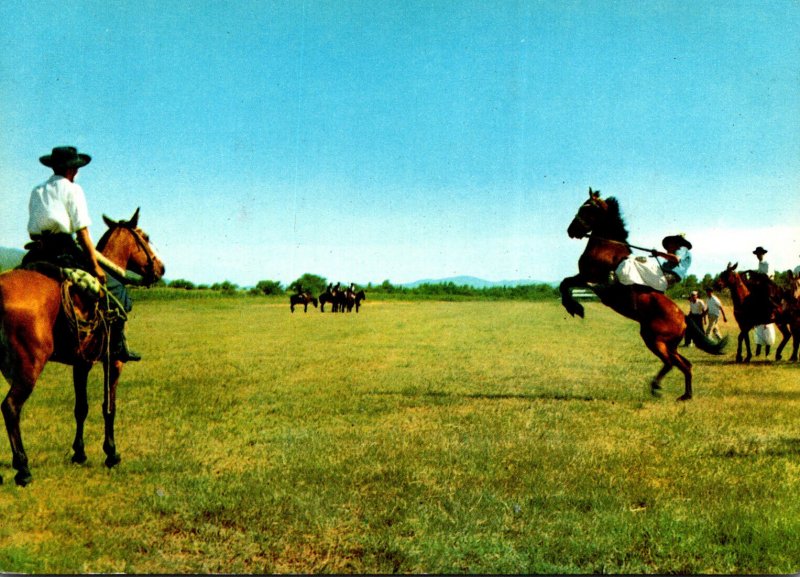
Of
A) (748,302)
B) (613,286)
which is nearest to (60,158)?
(613,286)

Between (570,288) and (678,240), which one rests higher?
(678,240)

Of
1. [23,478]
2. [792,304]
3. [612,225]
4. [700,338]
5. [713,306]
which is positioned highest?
[612,225]

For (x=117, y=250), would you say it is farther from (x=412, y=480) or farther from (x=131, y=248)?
(x=412, y=480)

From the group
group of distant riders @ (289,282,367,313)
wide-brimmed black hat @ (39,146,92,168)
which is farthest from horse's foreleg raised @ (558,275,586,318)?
group of distant riders @ (289,282,367,313)

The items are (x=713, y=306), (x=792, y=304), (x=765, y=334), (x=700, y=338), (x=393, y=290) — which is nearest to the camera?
(x=700, y=338)

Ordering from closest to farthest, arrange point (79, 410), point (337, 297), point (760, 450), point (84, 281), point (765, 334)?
point (84, 281) → point (79, 410) → point (760, 450) → point (765, 334) → point (337, 297)

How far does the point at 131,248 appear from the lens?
19.0ft

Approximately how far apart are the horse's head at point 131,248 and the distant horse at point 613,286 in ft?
17.1

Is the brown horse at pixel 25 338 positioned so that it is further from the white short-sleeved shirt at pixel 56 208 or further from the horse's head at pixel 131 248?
the horse's head at pixel 131 248

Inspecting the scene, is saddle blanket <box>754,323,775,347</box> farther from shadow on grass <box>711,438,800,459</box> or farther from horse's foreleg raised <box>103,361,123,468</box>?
horse's foreleg raised <box>103,361,123,468</box>

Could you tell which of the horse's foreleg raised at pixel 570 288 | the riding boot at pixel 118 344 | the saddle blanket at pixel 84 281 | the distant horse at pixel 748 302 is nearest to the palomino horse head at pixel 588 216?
the horse's foreleg raised at pixel 570 288

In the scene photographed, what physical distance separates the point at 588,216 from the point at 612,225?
13.8 inches

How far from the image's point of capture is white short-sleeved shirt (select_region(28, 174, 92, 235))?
4934mm

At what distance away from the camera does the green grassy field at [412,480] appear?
4.52 m
